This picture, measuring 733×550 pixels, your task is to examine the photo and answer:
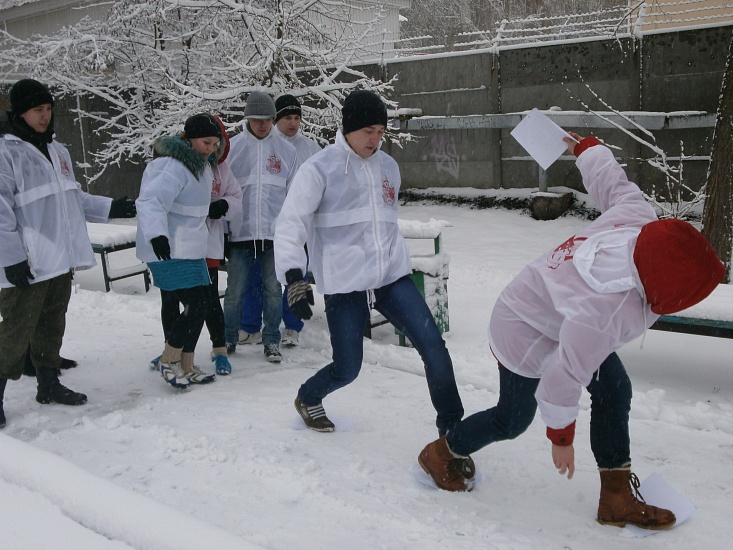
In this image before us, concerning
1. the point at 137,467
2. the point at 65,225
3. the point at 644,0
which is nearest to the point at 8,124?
the point at 65,225

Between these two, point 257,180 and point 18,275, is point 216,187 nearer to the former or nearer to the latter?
point 257,180

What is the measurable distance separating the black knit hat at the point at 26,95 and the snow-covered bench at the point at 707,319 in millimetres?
3999

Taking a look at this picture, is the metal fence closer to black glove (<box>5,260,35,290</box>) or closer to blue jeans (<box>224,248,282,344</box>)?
blue jeans (<box>224,248,282,344</box>)

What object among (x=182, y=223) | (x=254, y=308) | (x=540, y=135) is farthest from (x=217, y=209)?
(x=540, y=135)

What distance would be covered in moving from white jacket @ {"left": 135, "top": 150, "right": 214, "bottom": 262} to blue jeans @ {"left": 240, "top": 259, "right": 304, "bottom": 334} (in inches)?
41.3

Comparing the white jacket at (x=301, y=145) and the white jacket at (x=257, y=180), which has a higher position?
the white jacket at (x=301, y=145)

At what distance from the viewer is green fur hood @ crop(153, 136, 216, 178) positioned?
442 cm

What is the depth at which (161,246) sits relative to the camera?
410cm

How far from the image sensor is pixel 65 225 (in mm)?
4207

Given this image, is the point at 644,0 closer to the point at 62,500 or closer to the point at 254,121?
the point at 254,121

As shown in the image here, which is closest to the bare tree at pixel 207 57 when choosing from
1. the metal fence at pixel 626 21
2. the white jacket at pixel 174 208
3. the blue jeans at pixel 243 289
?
the metal fence at pixel 626 21

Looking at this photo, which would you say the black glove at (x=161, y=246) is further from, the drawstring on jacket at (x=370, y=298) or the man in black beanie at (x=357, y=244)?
the drawstring on jacket at (x=370, y=298)

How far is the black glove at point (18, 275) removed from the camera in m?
3.87

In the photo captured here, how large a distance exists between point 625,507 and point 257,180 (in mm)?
3479
